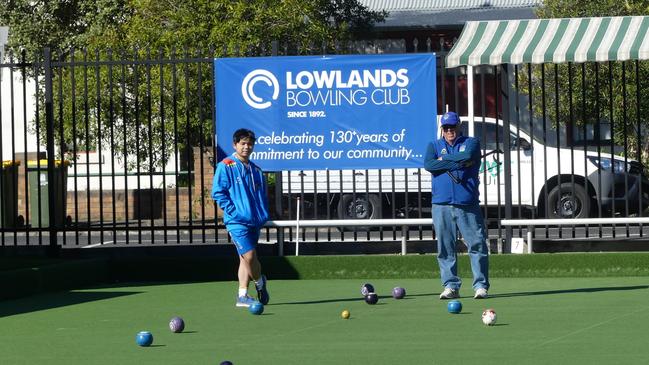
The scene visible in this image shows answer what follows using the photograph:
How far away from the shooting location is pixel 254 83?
52.8 feet

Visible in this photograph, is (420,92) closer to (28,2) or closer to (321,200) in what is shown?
(321,200)

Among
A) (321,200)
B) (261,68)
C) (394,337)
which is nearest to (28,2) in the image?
(321,200)

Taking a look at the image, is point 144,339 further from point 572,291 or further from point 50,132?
point 50,132

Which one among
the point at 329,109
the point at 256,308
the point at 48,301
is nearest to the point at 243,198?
the point at 256,308

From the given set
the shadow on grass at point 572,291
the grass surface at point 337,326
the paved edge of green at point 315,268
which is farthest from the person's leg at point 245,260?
the paved edge of green at point 315,268

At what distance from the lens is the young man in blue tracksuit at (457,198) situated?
41.9ft

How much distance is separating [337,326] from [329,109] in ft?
18.2

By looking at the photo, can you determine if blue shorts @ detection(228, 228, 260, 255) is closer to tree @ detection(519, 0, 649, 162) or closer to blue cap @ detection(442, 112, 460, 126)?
blue cap @ detection(442, 112, 460, 126)

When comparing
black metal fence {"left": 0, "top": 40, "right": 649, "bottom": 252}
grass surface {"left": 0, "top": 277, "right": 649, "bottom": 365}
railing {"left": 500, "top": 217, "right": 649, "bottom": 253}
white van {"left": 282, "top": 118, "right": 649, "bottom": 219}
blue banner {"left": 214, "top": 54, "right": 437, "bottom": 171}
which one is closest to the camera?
grass surface {"left": 0, "top": 277, "right": 649, "bottom": 365}

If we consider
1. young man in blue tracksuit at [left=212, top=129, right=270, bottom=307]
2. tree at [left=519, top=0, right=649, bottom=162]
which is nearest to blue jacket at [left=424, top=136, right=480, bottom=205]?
young man in blue tracksuit at [left=212, top=129, right=270, bottom=307]

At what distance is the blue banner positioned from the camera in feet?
52.3

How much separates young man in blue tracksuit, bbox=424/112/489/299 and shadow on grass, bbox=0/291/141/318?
3.35 metres

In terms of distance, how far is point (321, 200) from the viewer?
72.7ft

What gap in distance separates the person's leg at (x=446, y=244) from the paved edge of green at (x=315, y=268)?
228 centimetres
